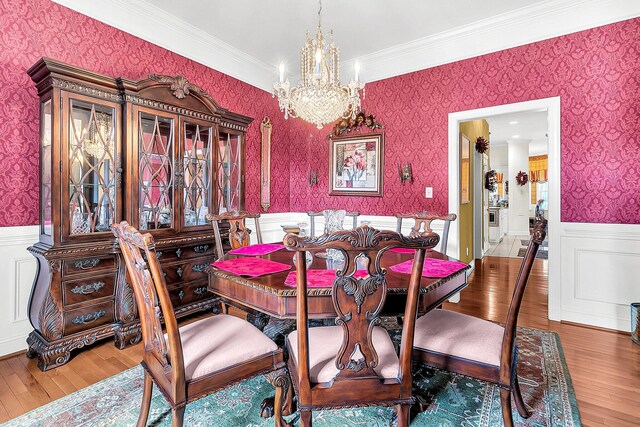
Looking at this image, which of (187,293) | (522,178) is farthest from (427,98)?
(522,178)

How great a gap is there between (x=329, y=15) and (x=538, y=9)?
1986 mm

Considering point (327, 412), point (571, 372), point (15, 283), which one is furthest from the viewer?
point (15, 283)

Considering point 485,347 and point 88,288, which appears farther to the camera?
point 88,288

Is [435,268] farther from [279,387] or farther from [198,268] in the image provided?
[198,268]

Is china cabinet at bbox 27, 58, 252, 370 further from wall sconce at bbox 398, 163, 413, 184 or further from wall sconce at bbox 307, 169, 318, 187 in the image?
wall sconce at bbox 398, 163, 413, 184

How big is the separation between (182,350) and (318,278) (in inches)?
25.3

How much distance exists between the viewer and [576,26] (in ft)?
9.91

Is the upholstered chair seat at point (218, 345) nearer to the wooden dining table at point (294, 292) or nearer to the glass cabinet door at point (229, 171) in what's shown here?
the wooden dining table at point (294, 292)

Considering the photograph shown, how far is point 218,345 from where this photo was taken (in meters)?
1.46

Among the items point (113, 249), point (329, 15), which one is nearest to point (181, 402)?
point (113, 249)

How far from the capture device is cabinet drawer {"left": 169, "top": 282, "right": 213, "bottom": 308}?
2912 millimetres

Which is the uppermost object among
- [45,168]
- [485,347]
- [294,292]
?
[45,168]

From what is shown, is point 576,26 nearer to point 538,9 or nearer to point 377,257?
point 538,9

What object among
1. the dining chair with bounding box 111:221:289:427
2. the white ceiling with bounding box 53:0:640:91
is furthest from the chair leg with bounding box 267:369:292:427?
the white ceiling with bounding box 53:0:640:91
